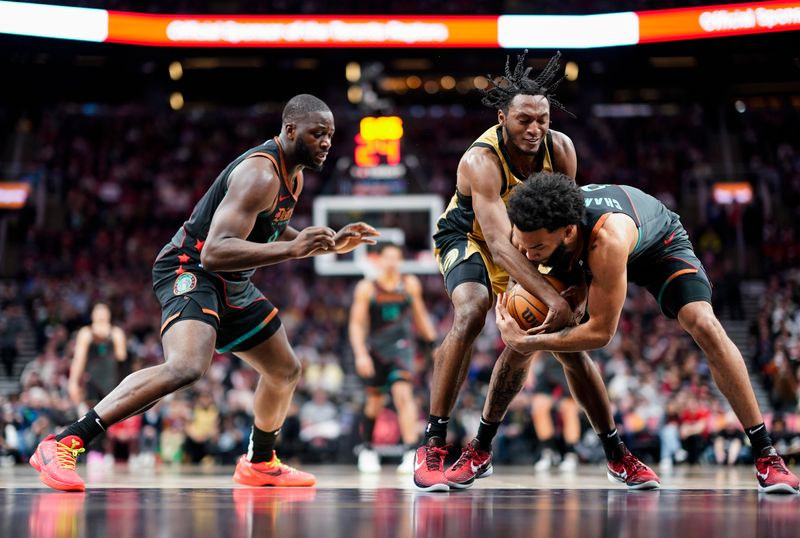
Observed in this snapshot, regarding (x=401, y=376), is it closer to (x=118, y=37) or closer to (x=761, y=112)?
(x=118, y=37)

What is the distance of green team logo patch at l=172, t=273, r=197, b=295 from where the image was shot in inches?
187

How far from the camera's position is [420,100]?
83.2ft

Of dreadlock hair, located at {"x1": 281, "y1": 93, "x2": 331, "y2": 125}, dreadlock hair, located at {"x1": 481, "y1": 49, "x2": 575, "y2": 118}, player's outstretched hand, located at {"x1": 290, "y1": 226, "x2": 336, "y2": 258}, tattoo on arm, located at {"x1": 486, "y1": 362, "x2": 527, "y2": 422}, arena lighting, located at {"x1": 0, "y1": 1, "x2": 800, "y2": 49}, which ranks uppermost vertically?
arena lighting, located at {"x1": 0, "y1": 1, "x2": 800, "y2": 49}

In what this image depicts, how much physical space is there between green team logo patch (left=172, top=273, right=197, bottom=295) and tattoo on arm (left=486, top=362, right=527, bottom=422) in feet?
5.24

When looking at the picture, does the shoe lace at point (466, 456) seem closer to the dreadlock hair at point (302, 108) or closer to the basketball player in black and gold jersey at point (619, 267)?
the basketball player in black and gold jersey at point (619, 267)

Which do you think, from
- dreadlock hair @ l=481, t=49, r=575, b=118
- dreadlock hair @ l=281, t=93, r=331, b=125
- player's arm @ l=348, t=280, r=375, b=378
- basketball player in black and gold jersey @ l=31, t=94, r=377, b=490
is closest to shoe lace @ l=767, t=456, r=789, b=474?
dreadlock hair @ l=481, t=49, r=575, b=118

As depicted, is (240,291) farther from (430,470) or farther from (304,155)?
(430,470)

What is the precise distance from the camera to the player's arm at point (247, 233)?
172 inches

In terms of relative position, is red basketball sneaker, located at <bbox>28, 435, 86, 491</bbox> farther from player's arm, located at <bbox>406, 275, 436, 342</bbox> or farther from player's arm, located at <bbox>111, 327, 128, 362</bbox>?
player's arm, located at <bbox>111, 327, 128, 362</bbox>

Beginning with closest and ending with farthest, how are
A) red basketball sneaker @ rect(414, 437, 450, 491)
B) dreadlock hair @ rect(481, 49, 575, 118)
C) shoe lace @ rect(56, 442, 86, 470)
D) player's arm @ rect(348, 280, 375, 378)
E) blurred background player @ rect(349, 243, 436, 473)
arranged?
1. shoe lace @ rect(56, 442, 86, 470)
2. red basketball sneaker @ rect(414, 437, 450, 491)
3. dreadlock hair @ rect(481, 49, 575, 118)
4. blurred background player @ rect(349, 243, 436, 473)
5. player's arm @ rect(348, 280, 375, 378)

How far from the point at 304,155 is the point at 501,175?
1006 mm

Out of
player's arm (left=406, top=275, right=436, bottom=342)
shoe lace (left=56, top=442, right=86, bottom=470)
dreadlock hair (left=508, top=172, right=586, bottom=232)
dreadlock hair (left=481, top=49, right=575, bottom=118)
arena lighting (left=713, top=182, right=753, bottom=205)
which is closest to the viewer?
dreadlock hair (left=508, top=172, right=586, bottom=232)

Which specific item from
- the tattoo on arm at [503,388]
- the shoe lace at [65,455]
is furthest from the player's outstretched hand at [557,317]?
the shoe lace at [65,455]

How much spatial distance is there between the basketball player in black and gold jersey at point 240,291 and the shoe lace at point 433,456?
36.7 inches
